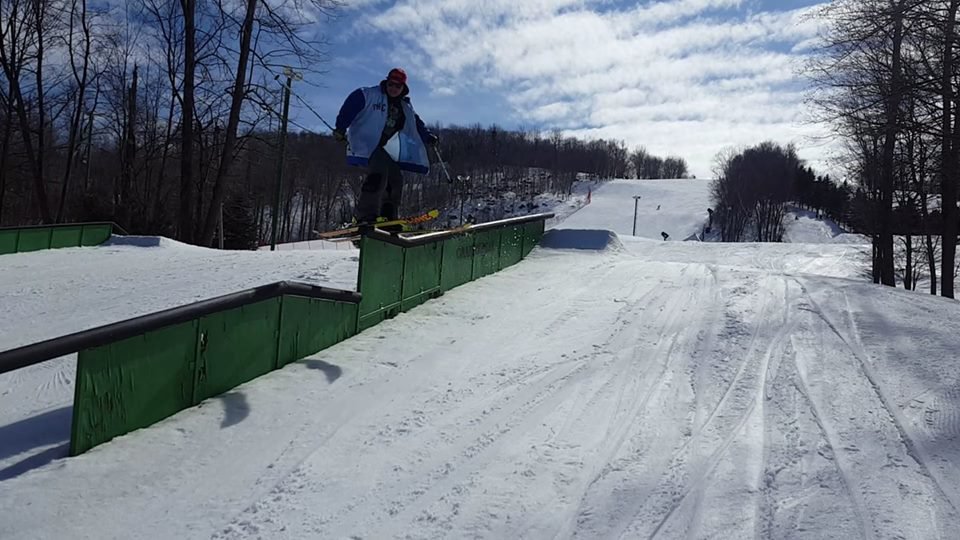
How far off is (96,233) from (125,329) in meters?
15.6

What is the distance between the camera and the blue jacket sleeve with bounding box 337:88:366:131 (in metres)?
7.57

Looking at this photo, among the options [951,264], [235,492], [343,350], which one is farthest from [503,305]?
[951,264]

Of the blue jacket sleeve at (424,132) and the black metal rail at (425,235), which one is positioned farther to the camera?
the blue jacket sleeve at (424,132)

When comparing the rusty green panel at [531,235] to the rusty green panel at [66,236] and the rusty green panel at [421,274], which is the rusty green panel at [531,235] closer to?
the rusty green panel at [421,274]

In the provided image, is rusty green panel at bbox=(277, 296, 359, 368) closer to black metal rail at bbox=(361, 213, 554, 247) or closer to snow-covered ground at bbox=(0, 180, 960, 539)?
snow-covered ground at bbox=(0, 180, 960, 539)

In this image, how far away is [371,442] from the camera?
12.8 ft

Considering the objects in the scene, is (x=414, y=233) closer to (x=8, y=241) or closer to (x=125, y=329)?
(x=125, y=329)

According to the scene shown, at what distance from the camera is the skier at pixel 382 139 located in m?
7.61

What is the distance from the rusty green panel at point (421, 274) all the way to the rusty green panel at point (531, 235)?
575 cm

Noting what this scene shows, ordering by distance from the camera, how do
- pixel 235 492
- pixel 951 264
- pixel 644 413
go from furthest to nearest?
pixel 951 264 → pixel 644 413 → pixel 235 492

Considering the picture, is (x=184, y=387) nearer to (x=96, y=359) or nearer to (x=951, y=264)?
(x=96, y=359)

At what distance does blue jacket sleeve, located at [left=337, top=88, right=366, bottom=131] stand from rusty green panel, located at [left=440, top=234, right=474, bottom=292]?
7.34 feet

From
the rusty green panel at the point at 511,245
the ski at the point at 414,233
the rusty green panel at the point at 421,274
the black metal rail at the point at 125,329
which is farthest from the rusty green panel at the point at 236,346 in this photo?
the rusty green panel at the point at 511,245

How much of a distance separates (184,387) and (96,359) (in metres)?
0.76
